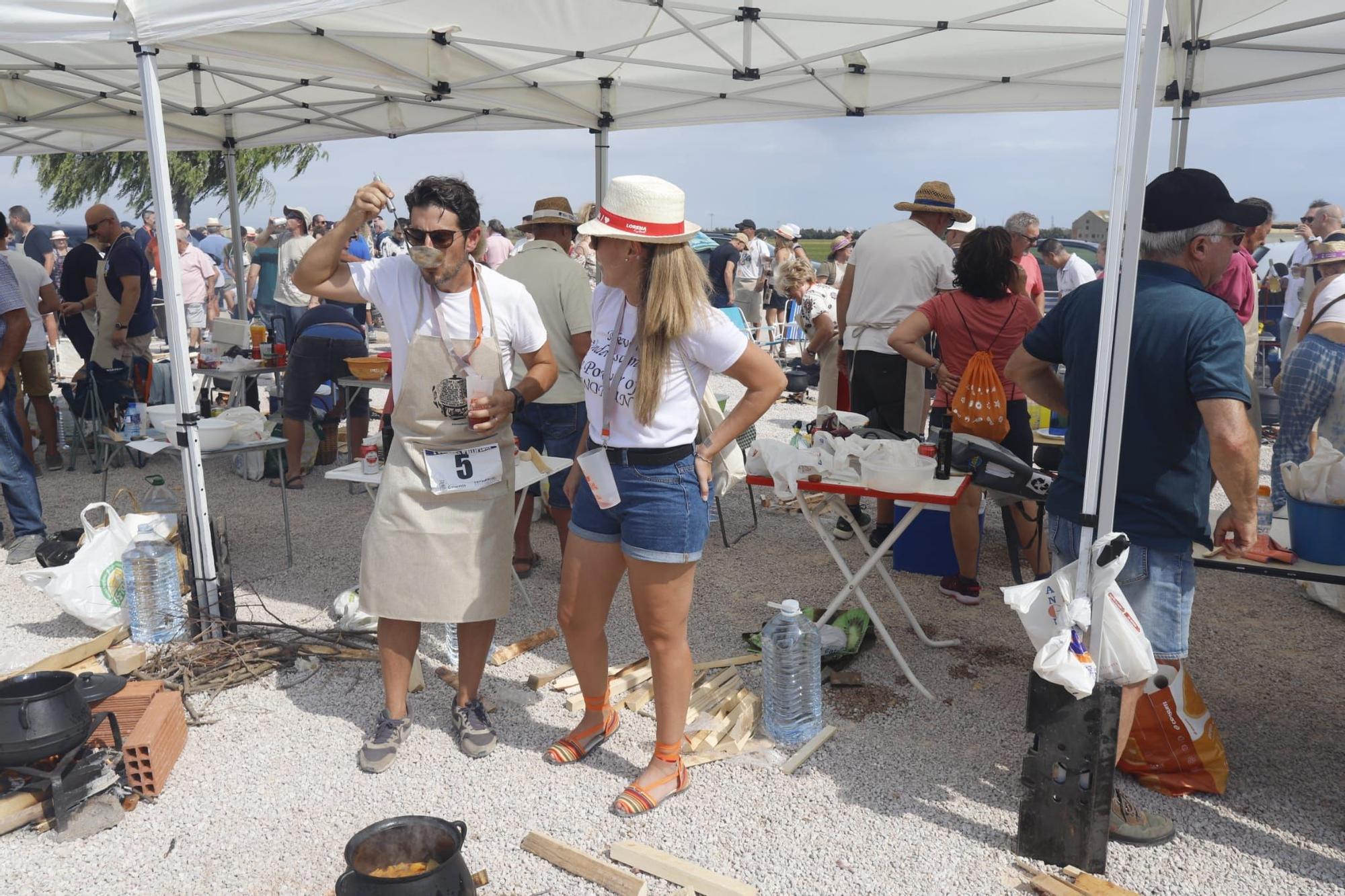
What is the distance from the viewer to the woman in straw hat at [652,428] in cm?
262

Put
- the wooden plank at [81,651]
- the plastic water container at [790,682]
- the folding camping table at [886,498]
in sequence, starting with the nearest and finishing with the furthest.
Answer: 1. the plastic water container at [790,682]
2. the folding camping table at [886,498]
3. the wooden plank at [81,651]

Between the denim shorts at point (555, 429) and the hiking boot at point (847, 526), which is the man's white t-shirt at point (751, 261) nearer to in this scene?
the hiking boot at point (847, 526)

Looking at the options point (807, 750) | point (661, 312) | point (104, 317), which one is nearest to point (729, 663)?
point (807, 750)

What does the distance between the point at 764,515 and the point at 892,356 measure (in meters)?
1.53

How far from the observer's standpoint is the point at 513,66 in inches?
269

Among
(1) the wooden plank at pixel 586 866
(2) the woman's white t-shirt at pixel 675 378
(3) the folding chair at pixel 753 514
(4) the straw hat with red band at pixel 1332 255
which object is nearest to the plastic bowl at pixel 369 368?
(3) the folding chair at pixel 753 514

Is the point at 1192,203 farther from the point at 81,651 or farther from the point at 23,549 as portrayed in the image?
the point at 23,549

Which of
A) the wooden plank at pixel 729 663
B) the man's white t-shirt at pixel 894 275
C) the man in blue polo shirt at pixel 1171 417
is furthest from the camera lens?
the man's white t-shirt at pixel 894 275

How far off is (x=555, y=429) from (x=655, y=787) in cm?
205

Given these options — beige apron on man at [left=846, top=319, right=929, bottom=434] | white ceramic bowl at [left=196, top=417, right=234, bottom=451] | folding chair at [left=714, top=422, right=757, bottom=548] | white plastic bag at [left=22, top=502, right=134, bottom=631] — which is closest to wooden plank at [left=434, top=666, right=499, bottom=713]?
white plastic bag at [left=22, top=502, right=134, bottom=631]

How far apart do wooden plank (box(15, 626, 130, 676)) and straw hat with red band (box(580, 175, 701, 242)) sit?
112 inches

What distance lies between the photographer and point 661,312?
2.61 metres

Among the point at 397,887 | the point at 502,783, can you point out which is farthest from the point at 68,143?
the point at 397,887

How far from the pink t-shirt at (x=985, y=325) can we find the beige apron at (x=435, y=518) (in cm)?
234
